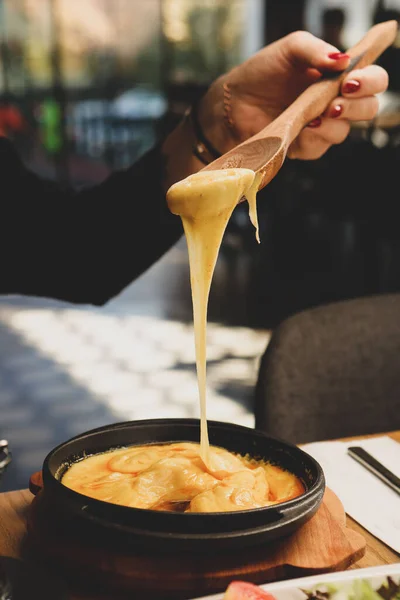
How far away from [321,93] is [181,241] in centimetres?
725

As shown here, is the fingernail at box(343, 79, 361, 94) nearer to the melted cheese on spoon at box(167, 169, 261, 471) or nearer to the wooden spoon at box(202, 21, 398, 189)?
the wooden spoon at box(202, 21, 398, 189)

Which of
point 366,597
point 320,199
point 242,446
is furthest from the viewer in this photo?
point 320,199

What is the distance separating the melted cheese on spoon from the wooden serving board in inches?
7.1

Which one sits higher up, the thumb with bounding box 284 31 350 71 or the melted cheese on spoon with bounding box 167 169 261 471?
the thumb with bounding box 284 31 350 71

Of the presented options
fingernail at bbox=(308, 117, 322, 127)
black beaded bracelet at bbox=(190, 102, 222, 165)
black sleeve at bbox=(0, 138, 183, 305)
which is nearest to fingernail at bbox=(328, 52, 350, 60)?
fingernail at bbox=(308, 117, 322, 127)

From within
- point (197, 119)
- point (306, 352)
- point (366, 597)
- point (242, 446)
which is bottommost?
point (306, 352)

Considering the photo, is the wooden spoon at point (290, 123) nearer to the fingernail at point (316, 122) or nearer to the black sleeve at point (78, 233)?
the fingernail at point (316, 122)

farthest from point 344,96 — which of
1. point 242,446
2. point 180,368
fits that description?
point 180,368

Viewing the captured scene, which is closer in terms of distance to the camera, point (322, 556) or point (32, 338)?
point (322, 556)

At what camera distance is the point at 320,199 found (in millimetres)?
7121

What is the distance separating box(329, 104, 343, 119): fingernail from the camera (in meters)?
1.51

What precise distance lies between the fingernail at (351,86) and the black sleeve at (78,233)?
1.61 ft

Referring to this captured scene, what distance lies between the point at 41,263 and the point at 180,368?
2.59m

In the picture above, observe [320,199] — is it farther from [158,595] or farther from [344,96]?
[158,595]
